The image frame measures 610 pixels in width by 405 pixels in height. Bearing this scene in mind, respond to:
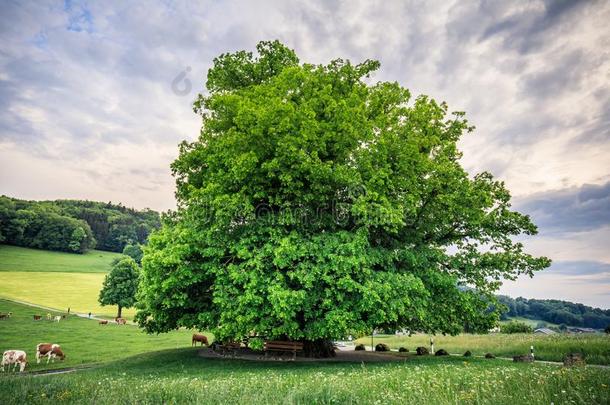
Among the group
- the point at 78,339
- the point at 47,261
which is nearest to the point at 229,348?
the point at 78,339

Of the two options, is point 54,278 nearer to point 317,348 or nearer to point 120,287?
point 120,287

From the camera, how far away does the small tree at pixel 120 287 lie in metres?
63.2

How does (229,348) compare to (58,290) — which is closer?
(229,348)

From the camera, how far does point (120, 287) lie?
6347 centimetres

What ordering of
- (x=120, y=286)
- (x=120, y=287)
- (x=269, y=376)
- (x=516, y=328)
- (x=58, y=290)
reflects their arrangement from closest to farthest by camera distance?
(x=269, y=376) < (x=516, y=328) < (x=120, y=286) < (x=120, y=287) < (x=58, y=290)

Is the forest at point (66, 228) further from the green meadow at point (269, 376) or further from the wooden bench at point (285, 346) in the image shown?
the wooden bench at point (285, 346)

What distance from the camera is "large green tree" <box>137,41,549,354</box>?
675 inches

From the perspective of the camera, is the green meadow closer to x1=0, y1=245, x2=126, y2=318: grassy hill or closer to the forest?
x1=0, y1=245, x2=126, y2=318: grassy hill

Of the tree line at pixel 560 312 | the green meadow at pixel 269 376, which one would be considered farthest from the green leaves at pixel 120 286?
the tree line at pixel 560 312

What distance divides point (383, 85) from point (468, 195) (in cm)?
877

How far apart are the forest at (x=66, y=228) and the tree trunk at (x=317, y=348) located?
69.9m

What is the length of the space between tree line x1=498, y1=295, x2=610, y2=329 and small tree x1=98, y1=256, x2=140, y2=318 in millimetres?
83417

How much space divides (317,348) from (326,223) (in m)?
8.53

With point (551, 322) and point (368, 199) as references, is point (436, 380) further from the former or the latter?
point (551, 322)
